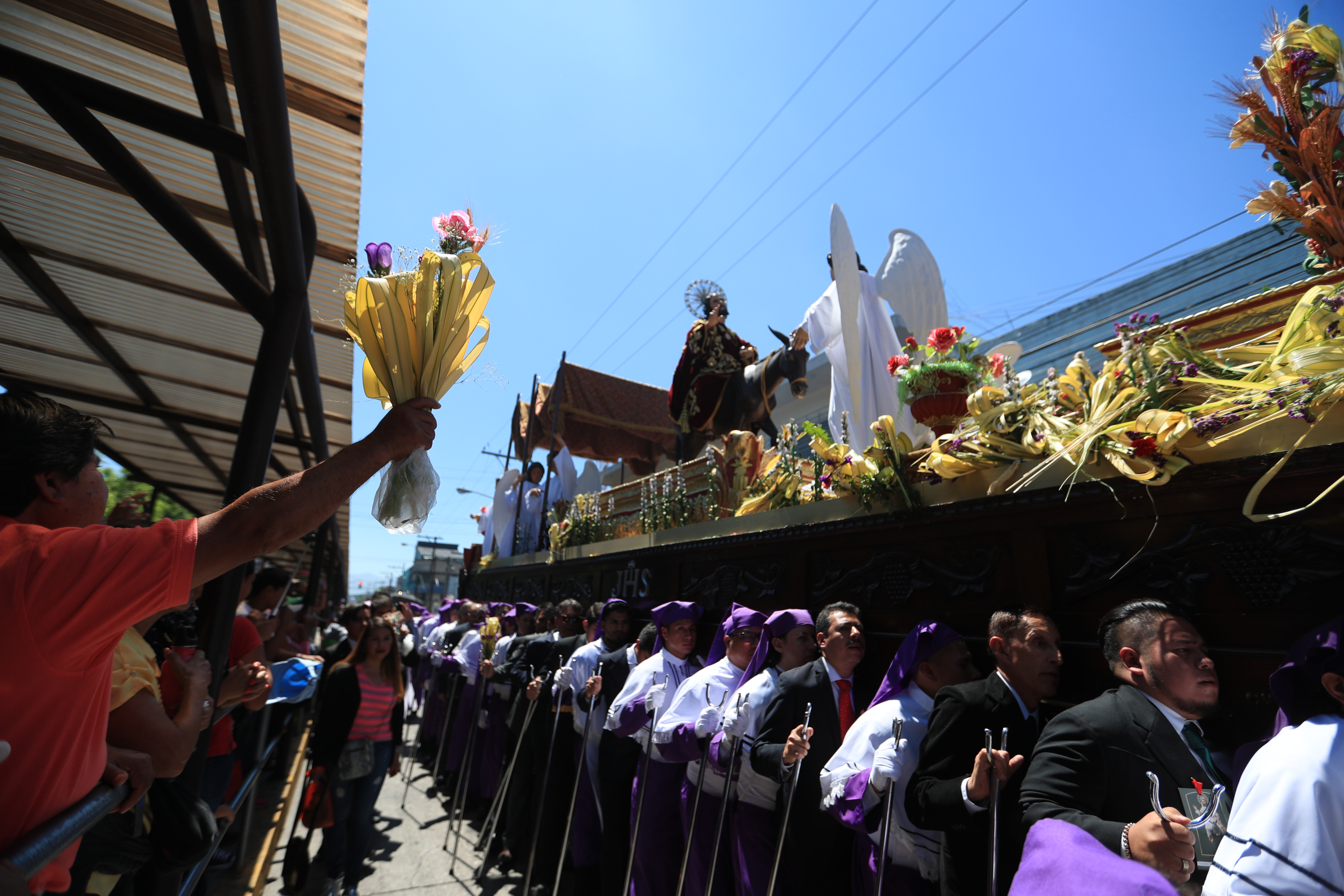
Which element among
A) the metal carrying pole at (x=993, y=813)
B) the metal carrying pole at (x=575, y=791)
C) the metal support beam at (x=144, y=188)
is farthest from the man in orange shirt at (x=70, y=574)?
the metal carrying pole at (x=575, y=791)

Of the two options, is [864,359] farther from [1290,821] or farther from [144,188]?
[144,188]

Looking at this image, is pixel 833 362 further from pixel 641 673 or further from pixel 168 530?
pixel 168 530

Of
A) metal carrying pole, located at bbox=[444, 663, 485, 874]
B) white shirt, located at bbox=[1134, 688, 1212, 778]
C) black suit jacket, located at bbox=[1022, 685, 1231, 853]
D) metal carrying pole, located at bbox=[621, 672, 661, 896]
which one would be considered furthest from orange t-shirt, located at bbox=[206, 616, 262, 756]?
white shirt, located at bbox=[1134, 688, 1212, 778]

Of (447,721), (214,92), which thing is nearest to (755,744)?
(214,92)

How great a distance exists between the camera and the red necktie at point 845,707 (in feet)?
11.1

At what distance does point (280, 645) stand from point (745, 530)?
480cm

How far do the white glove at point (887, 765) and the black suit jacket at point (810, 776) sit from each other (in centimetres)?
43

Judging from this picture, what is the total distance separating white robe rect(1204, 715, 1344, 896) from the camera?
4.50ft

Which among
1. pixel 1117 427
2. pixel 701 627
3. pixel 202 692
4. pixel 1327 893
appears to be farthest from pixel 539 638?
pixel 1327 893

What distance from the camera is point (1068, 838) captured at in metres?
1.42

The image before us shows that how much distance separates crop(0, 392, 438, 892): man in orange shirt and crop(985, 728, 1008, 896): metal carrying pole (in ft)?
7.07

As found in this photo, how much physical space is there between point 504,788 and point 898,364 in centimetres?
527

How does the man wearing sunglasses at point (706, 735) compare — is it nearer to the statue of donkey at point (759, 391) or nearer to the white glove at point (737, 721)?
the white glove at point (737, 721)

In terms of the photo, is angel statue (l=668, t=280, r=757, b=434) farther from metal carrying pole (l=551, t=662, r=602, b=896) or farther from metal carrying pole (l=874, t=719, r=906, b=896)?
metal carrying pole (l=874, t=719, r=906, b=896)
